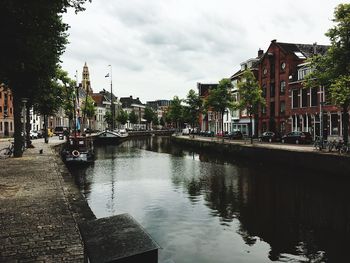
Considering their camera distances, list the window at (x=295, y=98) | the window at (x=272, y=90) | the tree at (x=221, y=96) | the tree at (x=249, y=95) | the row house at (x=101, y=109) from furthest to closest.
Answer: the row house at (x=101, y=109) → the window at (x=272, y=90) → the tree at (x=221, y=96) → the window at (x=295, y=98) → the tree at (x=249, y=95)

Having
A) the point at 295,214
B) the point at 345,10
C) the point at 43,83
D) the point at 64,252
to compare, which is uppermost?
the point at 345,10

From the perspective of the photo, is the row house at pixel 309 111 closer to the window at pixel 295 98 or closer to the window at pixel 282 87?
the window at pixel 295 98

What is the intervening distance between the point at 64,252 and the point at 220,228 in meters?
7.98

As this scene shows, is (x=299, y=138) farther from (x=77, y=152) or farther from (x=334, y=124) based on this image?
(x=77, y=152)

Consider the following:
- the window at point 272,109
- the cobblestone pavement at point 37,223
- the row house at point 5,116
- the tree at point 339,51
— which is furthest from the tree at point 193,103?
the cobblestone pavement at point 37,223

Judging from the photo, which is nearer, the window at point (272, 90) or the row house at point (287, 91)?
the row house at point (287, 91)

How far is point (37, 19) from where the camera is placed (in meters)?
13.3

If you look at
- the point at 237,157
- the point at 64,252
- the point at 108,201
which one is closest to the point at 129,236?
the point at 64,252

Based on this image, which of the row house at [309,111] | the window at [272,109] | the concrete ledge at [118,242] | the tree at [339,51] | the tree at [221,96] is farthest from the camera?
the window at [272,109]

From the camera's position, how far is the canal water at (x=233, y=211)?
479 inches

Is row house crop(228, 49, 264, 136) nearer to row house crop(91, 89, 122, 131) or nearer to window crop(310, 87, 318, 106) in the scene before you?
window crop(310, 87, 318, 106)

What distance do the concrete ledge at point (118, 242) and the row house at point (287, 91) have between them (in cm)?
5122

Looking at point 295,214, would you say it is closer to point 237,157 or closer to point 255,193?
point 255,193

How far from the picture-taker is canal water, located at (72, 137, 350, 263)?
12164 mm
